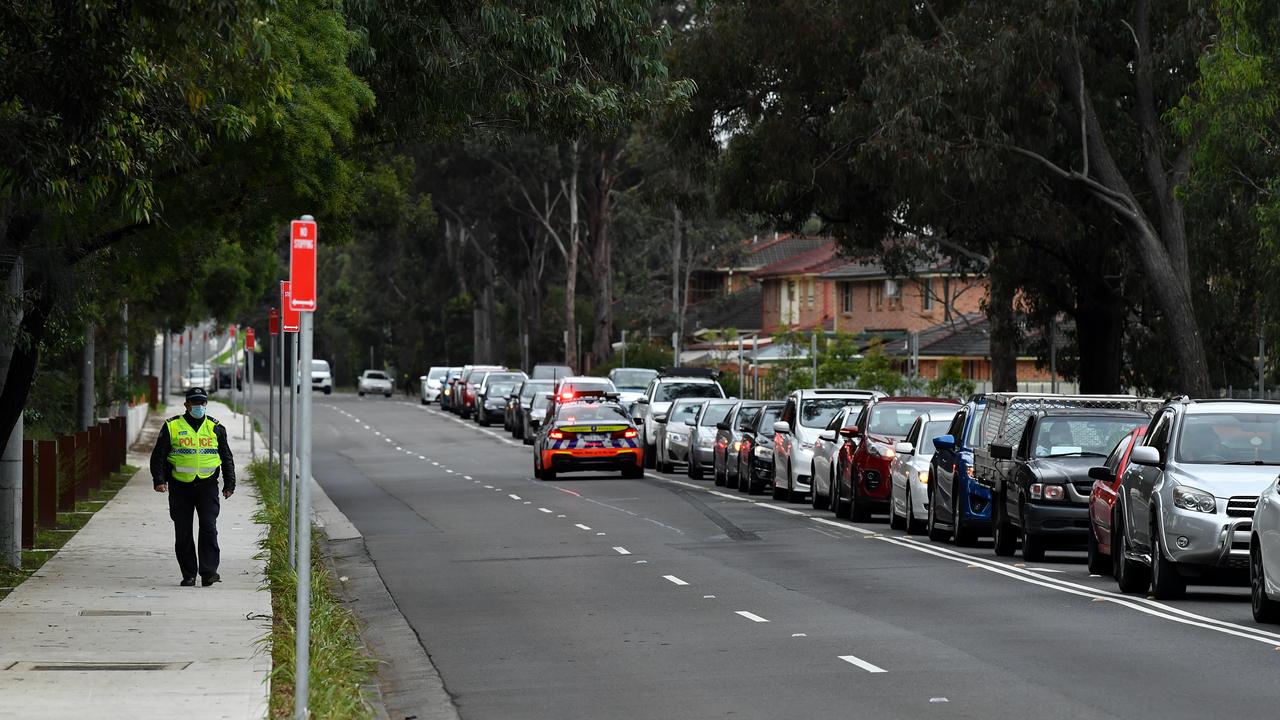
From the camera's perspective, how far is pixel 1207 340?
4019 cm

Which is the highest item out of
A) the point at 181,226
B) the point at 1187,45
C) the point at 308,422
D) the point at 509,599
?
the point at 1187,45

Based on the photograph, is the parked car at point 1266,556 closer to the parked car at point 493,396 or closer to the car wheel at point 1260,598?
the car wheel at point 1260,598

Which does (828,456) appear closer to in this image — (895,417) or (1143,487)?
(895,417)

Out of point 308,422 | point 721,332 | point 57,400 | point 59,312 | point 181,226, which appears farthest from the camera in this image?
point 721,332

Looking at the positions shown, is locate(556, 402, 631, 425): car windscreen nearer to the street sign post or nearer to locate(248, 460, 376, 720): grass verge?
locate(248, 460, 376, 720): grass verge

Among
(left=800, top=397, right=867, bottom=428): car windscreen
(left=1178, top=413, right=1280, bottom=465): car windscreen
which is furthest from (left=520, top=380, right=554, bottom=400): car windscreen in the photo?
(left=1178, top=413, right=1280, bottom=465): car windscreen

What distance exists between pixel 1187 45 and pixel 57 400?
70.4ft

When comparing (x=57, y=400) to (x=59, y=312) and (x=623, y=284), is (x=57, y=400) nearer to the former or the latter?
(x=59, y=312)

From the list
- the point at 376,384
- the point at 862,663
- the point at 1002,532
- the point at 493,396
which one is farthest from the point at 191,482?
the point at 376,384

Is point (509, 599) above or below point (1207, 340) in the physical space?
below

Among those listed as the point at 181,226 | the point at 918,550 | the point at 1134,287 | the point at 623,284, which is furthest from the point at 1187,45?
the point at 623,284

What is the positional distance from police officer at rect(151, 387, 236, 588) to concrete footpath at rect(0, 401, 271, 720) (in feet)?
0.89

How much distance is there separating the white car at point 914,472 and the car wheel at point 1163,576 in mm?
8036

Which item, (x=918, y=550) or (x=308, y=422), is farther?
(x=918, y=550)
